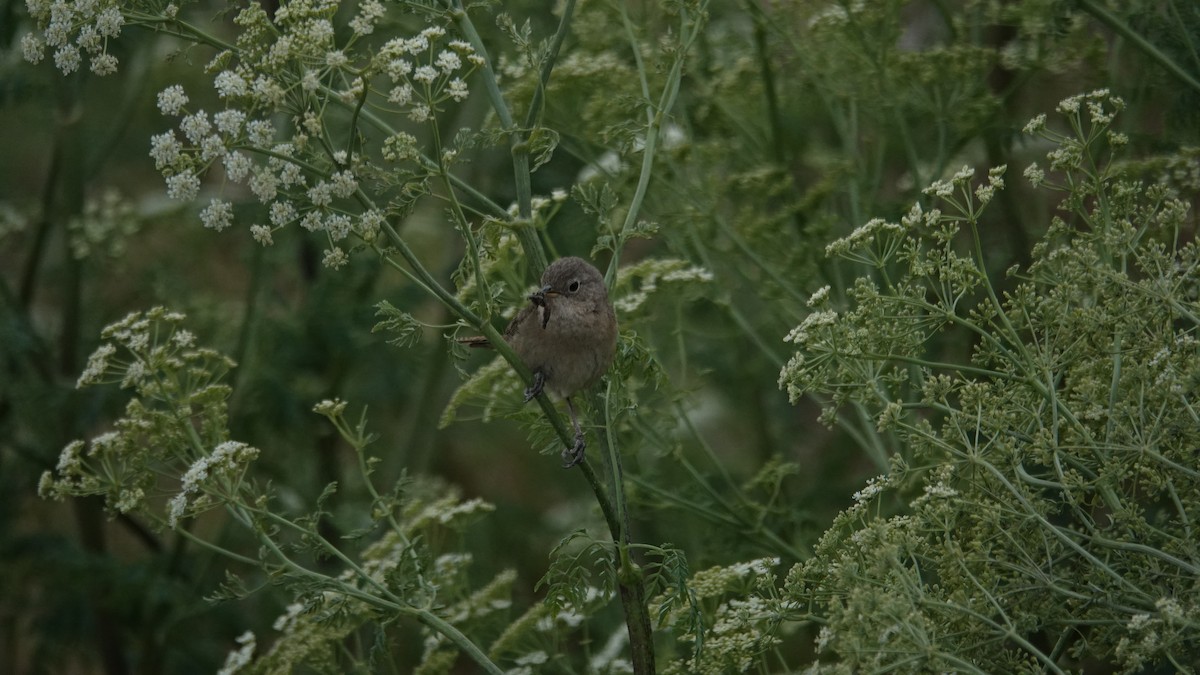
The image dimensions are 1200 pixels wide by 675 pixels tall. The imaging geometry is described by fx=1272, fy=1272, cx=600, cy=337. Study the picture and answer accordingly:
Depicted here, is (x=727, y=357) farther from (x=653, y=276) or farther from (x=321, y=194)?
(x=321, y=194)

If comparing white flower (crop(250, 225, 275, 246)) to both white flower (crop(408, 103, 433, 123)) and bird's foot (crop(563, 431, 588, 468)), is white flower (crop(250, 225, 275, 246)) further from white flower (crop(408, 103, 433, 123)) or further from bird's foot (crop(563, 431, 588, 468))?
bird's foot (crop(563, 431, 588, 468))

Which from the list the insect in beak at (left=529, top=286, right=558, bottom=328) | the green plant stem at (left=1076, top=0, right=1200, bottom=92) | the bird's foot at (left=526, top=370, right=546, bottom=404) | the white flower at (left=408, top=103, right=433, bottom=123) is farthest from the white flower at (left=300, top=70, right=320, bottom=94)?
the green plant stem at (left=1076, top=0, right=1200, bottom=92)

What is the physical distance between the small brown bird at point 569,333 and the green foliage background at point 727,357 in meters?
0.11

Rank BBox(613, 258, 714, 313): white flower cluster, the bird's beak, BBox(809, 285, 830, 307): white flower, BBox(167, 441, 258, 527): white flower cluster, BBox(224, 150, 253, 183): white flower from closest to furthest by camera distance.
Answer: BBox(224, 150, 253, 183): white flower → BBox(809, 285, 830, 307): white flower → BBox(167, 441, 258, 527): white flower cluster → the bird's beak → BBox(613, 258, 714, 313): white flower cluster

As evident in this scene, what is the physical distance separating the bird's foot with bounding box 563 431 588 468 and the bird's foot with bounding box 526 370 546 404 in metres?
0.19

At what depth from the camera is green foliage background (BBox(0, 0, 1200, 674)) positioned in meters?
3.02

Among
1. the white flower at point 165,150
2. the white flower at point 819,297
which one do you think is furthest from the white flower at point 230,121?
the white flower at point 819,297

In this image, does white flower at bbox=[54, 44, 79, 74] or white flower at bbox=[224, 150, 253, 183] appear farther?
white flower at bbox=[54, 44, 79, 74]

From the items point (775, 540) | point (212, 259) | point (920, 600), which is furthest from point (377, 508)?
point (212, 259)

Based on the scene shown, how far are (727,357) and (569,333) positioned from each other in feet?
8.83

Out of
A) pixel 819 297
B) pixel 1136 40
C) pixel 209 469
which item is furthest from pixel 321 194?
pixel 1136 40

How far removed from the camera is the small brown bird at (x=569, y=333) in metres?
3.96

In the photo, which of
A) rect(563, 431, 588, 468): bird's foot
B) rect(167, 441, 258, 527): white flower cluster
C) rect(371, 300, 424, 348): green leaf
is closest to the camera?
rect(371, 300, 424, 348): green leaf

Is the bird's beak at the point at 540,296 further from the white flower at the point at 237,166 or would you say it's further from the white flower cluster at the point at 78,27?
the white flower cluster at the point at 78,27
